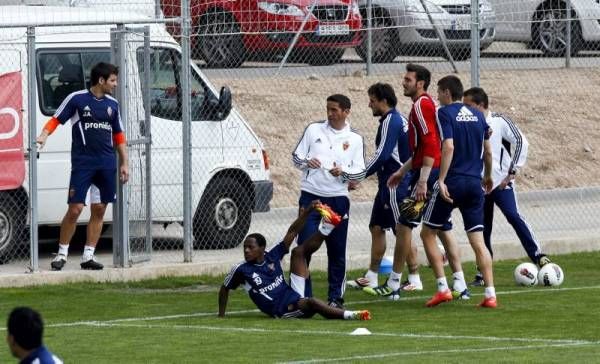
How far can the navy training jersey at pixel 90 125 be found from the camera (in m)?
15.5

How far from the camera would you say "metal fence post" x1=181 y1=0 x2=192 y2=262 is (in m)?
16.3

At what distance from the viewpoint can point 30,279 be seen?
15.2 m

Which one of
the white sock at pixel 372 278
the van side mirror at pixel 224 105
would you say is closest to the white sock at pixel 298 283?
the white sock at pixel 372 278

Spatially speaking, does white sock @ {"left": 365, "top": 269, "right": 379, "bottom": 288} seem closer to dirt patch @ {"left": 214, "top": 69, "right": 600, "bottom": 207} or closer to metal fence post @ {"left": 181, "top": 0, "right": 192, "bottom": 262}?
metal fence post @ {"left": 181, "top": 0, "right": 192, "bottom": 262}

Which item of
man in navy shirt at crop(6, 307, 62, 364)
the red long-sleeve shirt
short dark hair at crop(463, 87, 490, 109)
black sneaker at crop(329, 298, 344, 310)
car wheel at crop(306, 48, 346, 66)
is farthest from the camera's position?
car wheel at crop(306, 48, 346, 66)

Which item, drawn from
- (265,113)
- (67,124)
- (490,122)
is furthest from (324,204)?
(265,113)

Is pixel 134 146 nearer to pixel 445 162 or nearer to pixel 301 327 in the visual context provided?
pixel 445 162

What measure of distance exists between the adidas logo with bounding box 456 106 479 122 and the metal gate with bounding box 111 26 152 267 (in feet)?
12.2

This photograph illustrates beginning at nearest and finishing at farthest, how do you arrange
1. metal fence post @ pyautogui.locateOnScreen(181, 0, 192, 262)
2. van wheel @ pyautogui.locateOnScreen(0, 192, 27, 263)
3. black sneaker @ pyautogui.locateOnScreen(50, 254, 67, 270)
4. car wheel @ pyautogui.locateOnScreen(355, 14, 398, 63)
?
black sneaker @ pyautogui.locateOnScreen(50, 254, 67, 270) → van wheel @ pyautogui.locateOnScreen(0, 192, 27, 263) → metal fence post @ pyautogui.locateOnScreen(181, 0, 192, 262) → car wheel @ pyautogui.locateOnScreen(355, 14, 398, 63)

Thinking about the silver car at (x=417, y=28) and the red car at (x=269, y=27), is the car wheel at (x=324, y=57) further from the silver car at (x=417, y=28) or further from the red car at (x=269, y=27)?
the silver car at (x=417, y=28)

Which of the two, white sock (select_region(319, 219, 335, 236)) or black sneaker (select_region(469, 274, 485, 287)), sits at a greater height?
white sock (select_region(319, 219, 335, 236))

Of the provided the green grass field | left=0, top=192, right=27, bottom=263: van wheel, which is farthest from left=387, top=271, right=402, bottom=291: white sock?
left=0, top=192, right=27, bottom=263: van wheel

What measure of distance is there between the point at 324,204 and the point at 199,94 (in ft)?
14.0

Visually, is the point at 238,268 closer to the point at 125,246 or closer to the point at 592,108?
the point at 125,246
